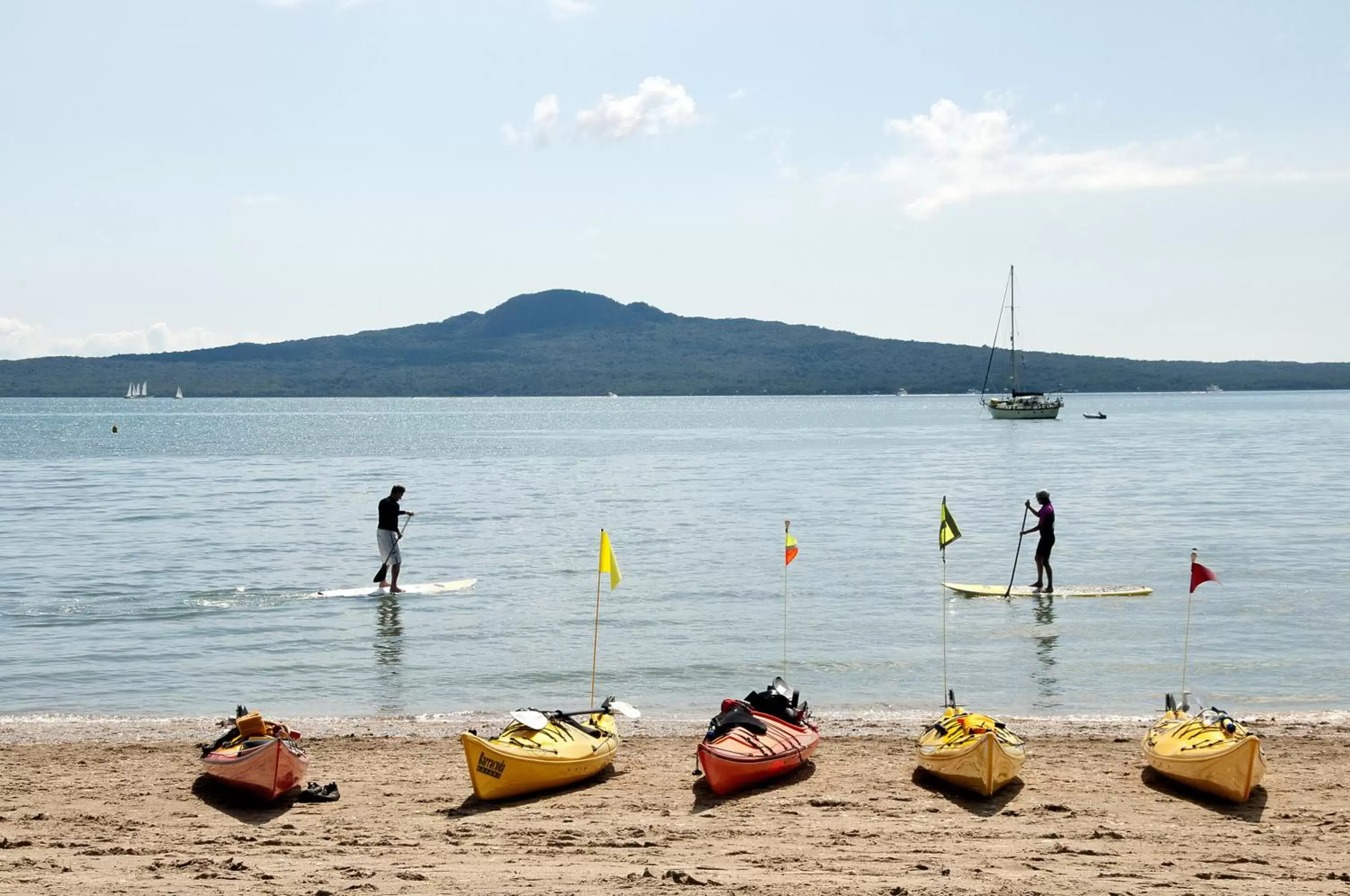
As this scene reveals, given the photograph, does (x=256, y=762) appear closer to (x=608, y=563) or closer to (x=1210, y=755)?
(x=608, y=563)

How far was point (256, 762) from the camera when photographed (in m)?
11.2

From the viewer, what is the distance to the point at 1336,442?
306 feet

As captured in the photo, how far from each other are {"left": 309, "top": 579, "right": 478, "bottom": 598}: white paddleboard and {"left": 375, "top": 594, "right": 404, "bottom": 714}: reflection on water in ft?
1.19

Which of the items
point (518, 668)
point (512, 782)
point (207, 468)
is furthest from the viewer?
point (207, 468)

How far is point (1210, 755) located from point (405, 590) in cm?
1775

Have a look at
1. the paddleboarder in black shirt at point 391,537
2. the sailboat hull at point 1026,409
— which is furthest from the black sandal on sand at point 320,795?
the sailboat hull at point 1026,409

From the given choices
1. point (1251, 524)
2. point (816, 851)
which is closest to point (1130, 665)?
point (816, 851)

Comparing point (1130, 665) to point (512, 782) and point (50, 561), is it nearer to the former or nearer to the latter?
point (512, 782)

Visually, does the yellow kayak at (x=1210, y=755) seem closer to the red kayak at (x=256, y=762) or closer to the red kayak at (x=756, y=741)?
the red kayak at (x=756, y=741)

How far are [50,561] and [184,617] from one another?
10.5 metres

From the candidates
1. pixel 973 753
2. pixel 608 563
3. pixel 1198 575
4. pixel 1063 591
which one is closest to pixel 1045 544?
pixel 1063 591

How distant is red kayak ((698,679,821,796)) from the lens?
11312mm

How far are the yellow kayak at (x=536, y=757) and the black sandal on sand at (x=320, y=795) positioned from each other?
1212 millimetres

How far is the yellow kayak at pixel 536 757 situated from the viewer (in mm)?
11172
